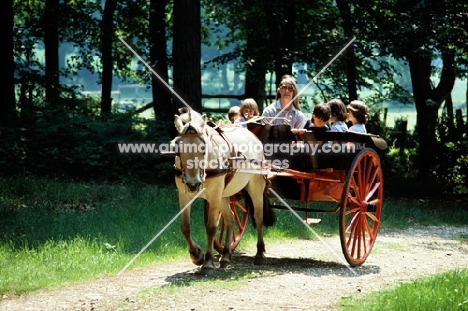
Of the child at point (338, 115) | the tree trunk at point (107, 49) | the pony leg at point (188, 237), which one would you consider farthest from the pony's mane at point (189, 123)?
the tree trunk at point (107, 49)

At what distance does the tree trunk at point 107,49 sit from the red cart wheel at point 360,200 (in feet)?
43.8

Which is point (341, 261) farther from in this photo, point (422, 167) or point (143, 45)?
point (143, 45)

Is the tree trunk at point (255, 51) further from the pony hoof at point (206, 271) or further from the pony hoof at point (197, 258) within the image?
the pony hoof at point (206, 271)

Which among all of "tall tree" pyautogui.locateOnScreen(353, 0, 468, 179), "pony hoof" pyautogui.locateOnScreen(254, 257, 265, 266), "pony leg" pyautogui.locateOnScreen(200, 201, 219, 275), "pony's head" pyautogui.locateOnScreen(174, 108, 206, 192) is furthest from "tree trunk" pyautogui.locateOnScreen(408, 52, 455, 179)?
"pony's head" pyautogui.locateOnScreen(174, 108, 206, 192)

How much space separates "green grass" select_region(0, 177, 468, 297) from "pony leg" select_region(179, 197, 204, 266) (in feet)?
2.53

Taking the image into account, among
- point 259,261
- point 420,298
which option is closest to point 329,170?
point 259,261

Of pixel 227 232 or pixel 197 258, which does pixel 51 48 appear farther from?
pixel 197 258

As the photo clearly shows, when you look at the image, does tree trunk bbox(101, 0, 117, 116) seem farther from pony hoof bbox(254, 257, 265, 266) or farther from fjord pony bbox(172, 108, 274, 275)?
pony hoof bbox(254, 257, 265, 266)

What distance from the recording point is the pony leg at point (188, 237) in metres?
9.71

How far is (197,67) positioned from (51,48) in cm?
794

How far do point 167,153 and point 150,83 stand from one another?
16401 millimetres

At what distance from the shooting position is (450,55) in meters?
21.1

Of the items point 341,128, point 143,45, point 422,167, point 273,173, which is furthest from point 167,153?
point 143,45

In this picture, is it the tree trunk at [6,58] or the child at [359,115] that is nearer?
the child at [359,115]
